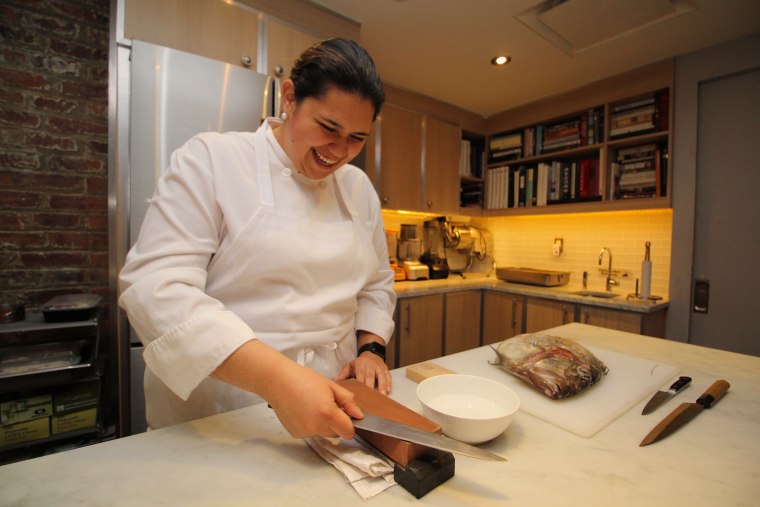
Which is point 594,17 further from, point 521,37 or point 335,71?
point 335,71

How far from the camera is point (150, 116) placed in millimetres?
1534

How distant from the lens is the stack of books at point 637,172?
2.73 m

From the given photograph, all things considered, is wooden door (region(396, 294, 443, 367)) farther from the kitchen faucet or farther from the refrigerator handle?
the refrigerator handle

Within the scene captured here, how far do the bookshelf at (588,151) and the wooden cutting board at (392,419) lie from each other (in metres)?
2.91

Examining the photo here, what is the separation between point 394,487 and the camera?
20.6 inches

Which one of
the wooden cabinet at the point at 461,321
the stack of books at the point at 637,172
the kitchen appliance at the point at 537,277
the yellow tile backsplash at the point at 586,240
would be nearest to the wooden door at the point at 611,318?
the kitchen appliance at the point at 537,277

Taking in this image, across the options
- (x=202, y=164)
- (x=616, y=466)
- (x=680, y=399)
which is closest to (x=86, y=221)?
(x=202, y=164)

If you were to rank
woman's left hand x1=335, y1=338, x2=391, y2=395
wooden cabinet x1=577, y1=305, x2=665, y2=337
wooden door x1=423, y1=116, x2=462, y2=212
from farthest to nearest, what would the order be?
1. wooden door x1=423, y1=116, x2=462, y2=212
2. wooden cabinet x1=577, y1=305, x2=665, y2=337
3. woman's left hand x1=335, y1=338, x2=391, y2=395

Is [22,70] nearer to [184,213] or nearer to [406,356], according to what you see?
[184,213]

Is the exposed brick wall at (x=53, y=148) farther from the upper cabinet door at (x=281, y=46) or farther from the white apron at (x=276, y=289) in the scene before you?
the white apron at (x=276, y=289)

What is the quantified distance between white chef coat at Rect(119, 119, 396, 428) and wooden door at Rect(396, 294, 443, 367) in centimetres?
168

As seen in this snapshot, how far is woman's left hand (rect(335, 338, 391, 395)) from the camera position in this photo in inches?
33.8

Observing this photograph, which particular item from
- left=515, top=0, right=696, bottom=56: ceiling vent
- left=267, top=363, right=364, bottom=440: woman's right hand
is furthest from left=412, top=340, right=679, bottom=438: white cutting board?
left=515, top=0, right=696, bottom=56: ceiling vent

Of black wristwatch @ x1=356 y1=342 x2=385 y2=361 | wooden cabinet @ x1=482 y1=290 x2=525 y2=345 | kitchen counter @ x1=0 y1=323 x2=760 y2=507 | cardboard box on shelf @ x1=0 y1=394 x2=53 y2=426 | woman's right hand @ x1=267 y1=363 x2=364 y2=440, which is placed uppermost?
woman's right hand @ x1=267 y1=363 x2=364 y2=440
